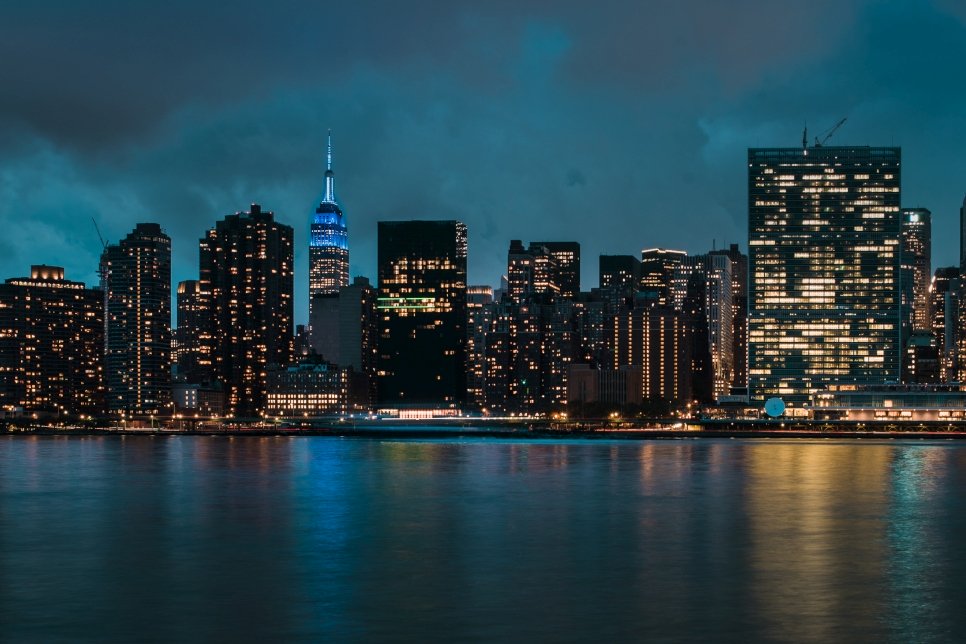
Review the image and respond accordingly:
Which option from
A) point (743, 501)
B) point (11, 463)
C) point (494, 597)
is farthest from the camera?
point (11, 463)

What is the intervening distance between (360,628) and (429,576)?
10.2 meters

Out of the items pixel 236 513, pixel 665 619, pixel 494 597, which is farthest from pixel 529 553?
pixel 236 513

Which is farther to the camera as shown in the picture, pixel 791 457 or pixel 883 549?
pixel 791 457

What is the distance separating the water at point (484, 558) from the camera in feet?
127

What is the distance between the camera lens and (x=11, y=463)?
131125mm

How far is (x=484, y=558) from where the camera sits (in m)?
53.0

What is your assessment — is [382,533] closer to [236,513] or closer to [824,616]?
[236,513]

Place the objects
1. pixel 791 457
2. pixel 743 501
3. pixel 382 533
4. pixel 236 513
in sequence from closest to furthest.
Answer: pixel 382 533, pixel 236 513, pixel 743 501, pixel 791 457

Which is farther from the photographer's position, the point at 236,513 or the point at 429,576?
the point at 236,513

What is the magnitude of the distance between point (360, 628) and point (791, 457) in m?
109

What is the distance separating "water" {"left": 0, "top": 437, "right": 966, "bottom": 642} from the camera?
1529 inches

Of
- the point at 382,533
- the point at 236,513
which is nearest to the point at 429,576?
the point at 382,533

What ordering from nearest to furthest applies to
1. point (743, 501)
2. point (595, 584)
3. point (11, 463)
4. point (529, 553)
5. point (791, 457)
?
1. point (595, 584)
2. point (529, 553)
3. point (743, 501)
4. point (11, 463)
5. point (791, 457)

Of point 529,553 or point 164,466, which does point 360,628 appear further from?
point 164,466
